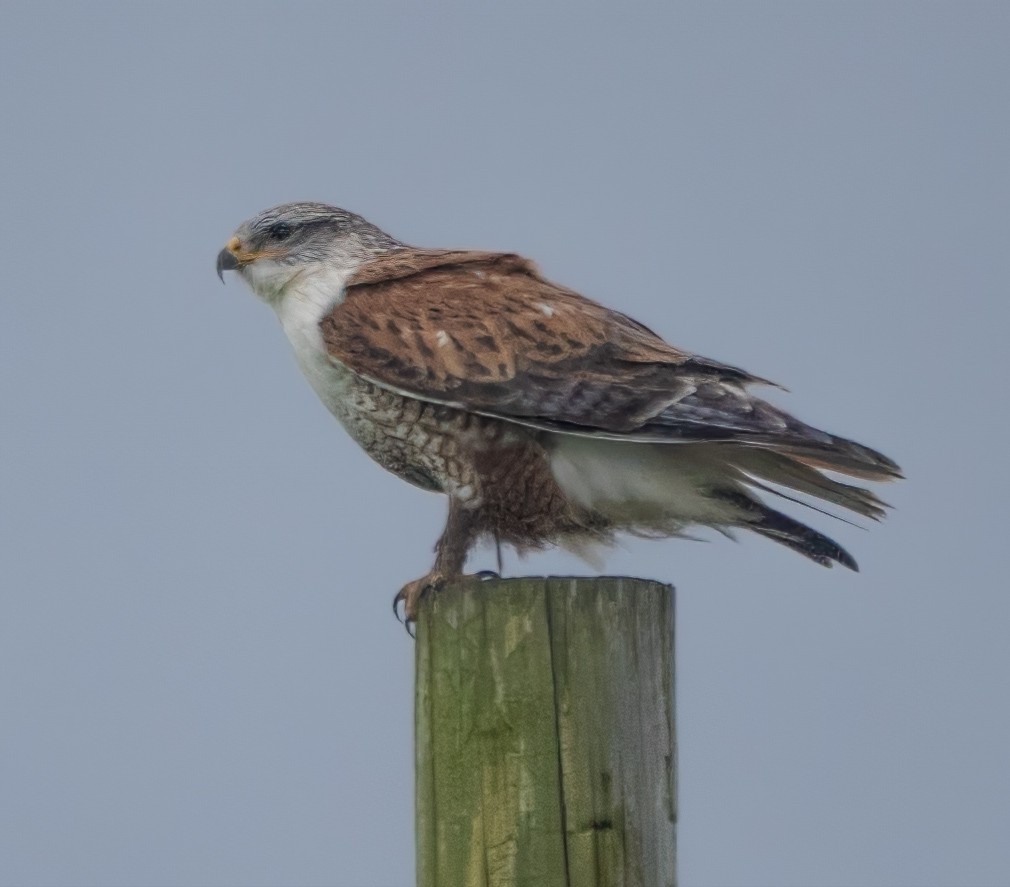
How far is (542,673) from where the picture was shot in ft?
11.0

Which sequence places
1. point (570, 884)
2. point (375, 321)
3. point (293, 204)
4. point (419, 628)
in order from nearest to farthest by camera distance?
point (570, 884)
point (419, 628)
point (375, 321)
point (293, 204)

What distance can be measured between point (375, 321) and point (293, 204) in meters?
1.05

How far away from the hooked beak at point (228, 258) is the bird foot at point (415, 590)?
5.80 feet

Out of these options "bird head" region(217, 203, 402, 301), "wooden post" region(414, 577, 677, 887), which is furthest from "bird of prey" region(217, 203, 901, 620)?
"wooden post" region(414, 577, 677, 887)

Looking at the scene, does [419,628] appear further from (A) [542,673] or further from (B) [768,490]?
(B) [768,490]

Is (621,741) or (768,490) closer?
(621,741)

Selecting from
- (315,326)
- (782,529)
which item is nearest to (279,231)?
(315,326)

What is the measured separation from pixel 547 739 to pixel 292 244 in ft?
9.67

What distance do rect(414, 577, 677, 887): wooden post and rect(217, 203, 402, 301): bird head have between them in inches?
96.5

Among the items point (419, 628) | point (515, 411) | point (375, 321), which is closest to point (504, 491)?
point (515, 411)

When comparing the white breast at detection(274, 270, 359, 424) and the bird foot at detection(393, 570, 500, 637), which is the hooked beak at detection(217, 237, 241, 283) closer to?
the white breast at detection(274, 270, 359, 424)

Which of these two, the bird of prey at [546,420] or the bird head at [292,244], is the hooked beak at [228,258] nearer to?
the bird head at [292,244]

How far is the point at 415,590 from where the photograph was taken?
454cm

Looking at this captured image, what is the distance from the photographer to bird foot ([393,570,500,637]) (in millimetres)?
4445
